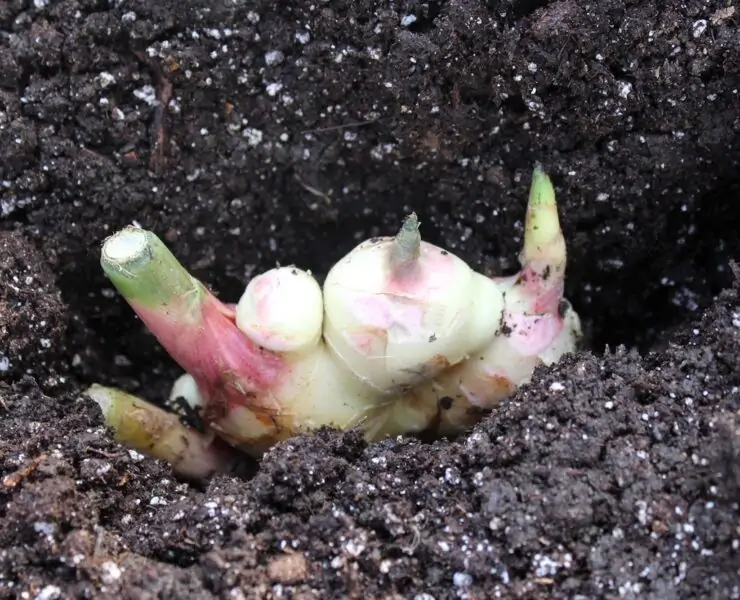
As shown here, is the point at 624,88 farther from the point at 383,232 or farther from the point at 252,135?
the point at 252,135

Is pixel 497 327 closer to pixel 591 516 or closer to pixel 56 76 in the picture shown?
pixel 591 516

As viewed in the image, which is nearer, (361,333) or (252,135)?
(361,333)

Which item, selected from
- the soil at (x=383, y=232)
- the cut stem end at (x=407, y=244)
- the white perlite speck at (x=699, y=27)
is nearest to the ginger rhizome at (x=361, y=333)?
the cut stem end at (x=407, y=244)

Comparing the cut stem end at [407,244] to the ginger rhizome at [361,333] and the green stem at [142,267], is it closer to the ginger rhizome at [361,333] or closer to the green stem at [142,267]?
the ginger rhizome at [361,333]

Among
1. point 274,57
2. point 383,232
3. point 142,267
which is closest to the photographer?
point 142,267

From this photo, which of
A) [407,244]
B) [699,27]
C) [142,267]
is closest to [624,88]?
[699,27]

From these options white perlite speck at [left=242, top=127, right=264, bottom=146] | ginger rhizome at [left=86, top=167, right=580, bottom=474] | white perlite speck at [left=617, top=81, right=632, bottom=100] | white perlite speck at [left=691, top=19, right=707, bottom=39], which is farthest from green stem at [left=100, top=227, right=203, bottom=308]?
white perlite speck at [left=691, top=19, right=707, bottom=39]

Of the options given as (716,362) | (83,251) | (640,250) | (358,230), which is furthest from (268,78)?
(716,362)
